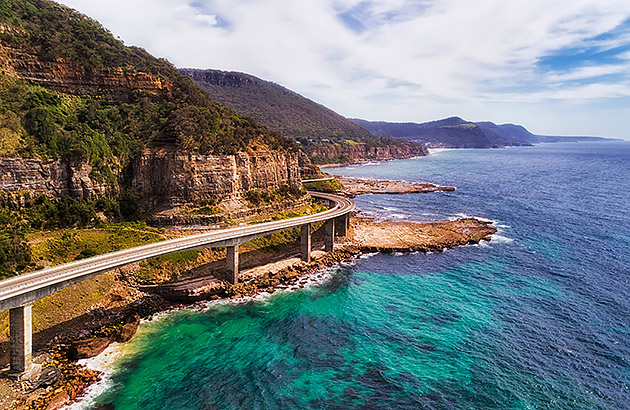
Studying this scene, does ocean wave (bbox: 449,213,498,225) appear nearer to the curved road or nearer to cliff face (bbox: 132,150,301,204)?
the curved road

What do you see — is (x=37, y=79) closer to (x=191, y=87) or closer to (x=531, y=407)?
(x=191, y=87)

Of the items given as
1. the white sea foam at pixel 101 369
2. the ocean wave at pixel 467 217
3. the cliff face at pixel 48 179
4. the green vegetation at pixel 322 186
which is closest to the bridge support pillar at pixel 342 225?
the ocean wave at pixel 467 217

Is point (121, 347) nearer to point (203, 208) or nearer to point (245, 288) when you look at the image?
point (245, 288)

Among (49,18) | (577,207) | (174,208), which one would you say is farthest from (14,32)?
A: (577,207)

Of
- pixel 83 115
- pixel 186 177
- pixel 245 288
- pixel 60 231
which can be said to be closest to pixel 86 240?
pixel 60 231

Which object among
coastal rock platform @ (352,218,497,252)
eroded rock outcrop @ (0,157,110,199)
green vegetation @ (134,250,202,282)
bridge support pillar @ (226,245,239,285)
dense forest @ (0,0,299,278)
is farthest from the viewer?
coastal rock platform @ (352,218,497,252)

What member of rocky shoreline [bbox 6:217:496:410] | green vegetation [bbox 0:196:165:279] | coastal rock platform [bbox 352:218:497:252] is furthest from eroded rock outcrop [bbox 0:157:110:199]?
coastal rock platform [bbox 352:218:497:252]
